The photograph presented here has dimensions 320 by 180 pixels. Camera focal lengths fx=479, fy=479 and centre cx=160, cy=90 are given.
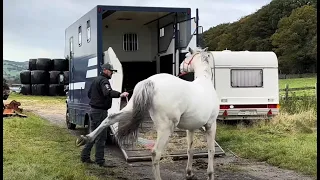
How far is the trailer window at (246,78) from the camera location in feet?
43.8

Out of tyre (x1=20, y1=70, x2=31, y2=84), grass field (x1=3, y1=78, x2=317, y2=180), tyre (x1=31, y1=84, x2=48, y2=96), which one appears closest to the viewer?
grass field (x1=3, y1=78, x2=317, y2=180)

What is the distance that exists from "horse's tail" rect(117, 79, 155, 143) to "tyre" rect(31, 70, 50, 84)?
27017mm

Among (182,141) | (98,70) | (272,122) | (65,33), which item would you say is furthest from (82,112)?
(272,122)

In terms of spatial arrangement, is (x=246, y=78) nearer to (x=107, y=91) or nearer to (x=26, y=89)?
(x=107, y=91)

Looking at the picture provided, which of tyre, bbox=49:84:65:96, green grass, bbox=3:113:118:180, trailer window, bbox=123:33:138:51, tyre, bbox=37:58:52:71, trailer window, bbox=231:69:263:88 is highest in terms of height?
tyre, bbox=37:58:52:71

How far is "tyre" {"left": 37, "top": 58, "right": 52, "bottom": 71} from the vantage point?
3256 cm

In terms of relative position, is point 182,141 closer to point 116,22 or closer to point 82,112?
point 82,112

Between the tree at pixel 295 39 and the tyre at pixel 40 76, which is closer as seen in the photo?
the tyre at pixel 40 76

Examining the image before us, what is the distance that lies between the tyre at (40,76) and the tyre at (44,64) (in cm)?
40

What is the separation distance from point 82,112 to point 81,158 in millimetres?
3294

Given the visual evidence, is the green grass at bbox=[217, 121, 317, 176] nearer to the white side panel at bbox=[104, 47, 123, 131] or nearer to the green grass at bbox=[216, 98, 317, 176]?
the green grass at bbox=[216, 98, 317, 176]

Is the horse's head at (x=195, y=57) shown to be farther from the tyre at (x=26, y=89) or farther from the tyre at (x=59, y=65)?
the tyre at (x=26, y=89)

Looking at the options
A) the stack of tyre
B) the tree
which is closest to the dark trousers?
the stack of tyre

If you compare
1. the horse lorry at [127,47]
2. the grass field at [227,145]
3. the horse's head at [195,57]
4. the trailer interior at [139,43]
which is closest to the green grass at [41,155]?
the grass field at [227,145]
